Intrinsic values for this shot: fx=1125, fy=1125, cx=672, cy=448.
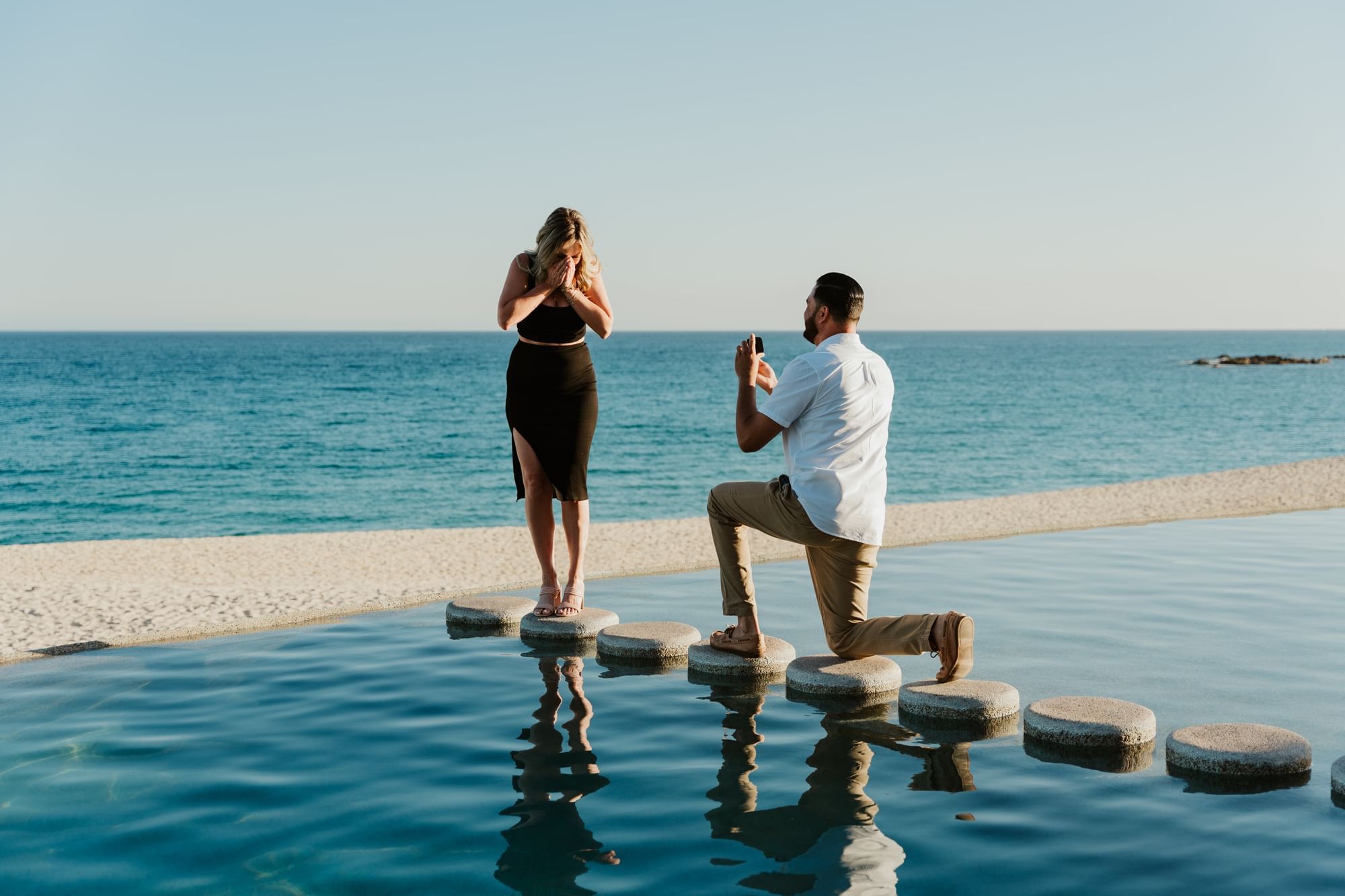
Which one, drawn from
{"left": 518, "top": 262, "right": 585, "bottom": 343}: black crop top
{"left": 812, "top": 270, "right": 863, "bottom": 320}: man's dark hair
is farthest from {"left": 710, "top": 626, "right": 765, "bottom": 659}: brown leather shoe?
{"left": 518, "top": 262, "right": 585, "bottom": 343}: black crop top

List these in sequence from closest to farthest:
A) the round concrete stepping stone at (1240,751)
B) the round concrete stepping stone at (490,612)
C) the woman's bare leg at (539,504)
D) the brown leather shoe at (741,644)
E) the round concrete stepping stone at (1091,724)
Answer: the round concrete stepping stone at (1240,751) → the round concrete stepping stone at (1091,724) → the brown leather shoe at (741,644) → the woman's bare leg at (539,504) → the round concrete stepping stone at (490,612)

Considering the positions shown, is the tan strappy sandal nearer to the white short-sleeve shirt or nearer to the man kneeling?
the man kneeling

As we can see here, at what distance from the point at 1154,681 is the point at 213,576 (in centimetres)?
922

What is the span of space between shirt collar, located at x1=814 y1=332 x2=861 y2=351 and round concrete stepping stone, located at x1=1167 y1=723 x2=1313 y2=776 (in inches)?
86.9

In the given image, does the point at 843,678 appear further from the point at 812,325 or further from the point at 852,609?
the point at 812,325

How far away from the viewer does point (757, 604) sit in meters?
8.18

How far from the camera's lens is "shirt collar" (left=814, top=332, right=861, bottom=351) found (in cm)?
535

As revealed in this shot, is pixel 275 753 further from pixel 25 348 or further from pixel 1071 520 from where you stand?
pixel 25 348

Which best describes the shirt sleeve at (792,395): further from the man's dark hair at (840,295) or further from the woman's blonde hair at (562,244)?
the woman's blonde hair at (562,244)

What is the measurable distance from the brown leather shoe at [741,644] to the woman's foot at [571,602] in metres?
1.32

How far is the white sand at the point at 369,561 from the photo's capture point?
8203 millimetres

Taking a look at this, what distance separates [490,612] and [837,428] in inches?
116

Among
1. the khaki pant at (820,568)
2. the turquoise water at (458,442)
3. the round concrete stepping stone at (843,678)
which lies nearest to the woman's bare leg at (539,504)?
the khaki pant at (820,568)

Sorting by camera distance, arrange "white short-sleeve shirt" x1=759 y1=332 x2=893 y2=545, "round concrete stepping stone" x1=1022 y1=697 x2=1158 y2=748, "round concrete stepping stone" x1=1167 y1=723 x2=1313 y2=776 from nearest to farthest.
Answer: "round concrete stepping stone" x1=1167 y1=723 x2=1313 y2=776
"round concrete stepping stone" x1=1022 y1=697 x2=1158 y2=748
"white short-sleeve shirt" x1=759 y1=332 x2=893 y2=545
